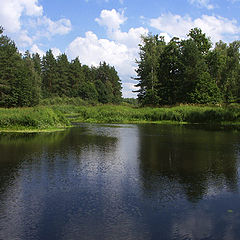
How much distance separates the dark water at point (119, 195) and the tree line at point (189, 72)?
3967 cm

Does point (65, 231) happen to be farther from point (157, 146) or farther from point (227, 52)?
Result: point (227, 52)

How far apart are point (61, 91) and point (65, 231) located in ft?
336

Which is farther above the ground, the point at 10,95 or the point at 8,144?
the point at 10,95

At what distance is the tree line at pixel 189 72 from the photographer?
51.2 m

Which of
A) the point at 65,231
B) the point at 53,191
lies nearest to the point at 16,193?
the point at 53,191

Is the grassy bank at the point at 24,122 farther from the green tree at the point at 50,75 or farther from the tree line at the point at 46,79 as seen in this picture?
the green tree at the point at 50,75

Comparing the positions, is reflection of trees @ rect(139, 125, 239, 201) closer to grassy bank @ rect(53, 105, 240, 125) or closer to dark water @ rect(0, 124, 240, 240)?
dark water @ rect(0, 124, 240, 240)

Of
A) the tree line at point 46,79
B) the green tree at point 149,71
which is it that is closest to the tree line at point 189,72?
the green tree at point 149,71

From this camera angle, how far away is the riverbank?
23.9 m

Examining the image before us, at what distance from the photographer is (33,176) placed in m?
9.46

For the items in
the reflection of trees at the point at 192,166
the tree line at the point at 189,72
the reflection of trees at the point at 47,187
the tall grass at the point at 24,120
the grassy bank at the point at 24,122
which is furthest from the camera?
the tree line at the point at 189,72

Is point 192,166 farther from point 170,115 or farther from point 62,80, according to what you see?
point 62,80

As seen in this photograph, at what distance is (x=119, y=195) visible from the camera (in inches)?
295

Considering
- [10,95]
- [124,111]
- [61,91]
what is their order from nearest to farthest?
1. [124,111]
2. [10,95]
3. [61,91]
